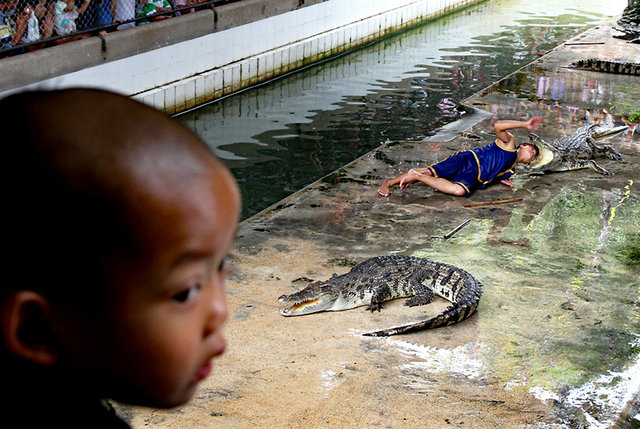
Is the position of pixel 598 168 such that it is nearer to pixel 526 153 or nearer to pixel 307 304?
pixel 526 153

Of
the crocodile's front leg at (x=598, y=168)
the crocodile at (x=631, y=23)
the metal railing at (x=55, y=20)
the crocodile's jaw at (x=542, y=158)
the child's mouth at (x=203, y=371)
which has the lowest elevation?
the crocodile's front leg at (x=598, y=168)

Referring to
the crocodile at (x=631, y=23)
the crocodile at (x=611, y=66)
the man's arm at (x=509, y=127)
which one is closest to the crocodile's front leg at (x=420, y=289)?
the man's arm at (x=509, y=127)

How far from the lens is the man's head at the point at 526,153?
7.80 meters

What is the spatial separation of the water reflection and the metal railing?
1977 mm

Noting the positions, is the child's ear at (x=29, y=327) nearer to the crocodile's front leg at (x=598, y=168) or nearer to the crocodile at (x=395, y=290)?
the crocodile at (x=395, y=290)

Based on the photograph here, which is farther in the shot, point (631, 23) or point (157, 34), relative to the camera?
point (631, 23)

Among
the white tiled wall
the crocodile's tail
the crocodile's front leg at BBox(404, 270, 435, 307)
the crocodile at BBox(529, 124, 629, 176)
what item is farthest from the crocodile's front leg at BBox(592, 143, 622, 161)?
the white tiled wall

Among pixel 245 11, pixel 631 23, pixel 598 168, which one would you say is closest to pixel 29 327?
pixel 598 168

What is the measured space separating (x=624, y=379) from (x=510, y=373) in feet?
2.03

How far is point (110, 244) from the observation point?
53cm

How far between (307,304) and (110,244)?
4436 millimetres

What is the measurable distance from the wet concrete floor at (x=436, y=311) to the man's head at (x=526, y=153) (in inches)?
8.2

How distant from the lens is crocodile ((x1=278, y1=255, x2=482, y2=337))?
190 inches

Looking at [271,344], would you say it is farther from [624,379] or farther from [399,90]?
[399,90]
